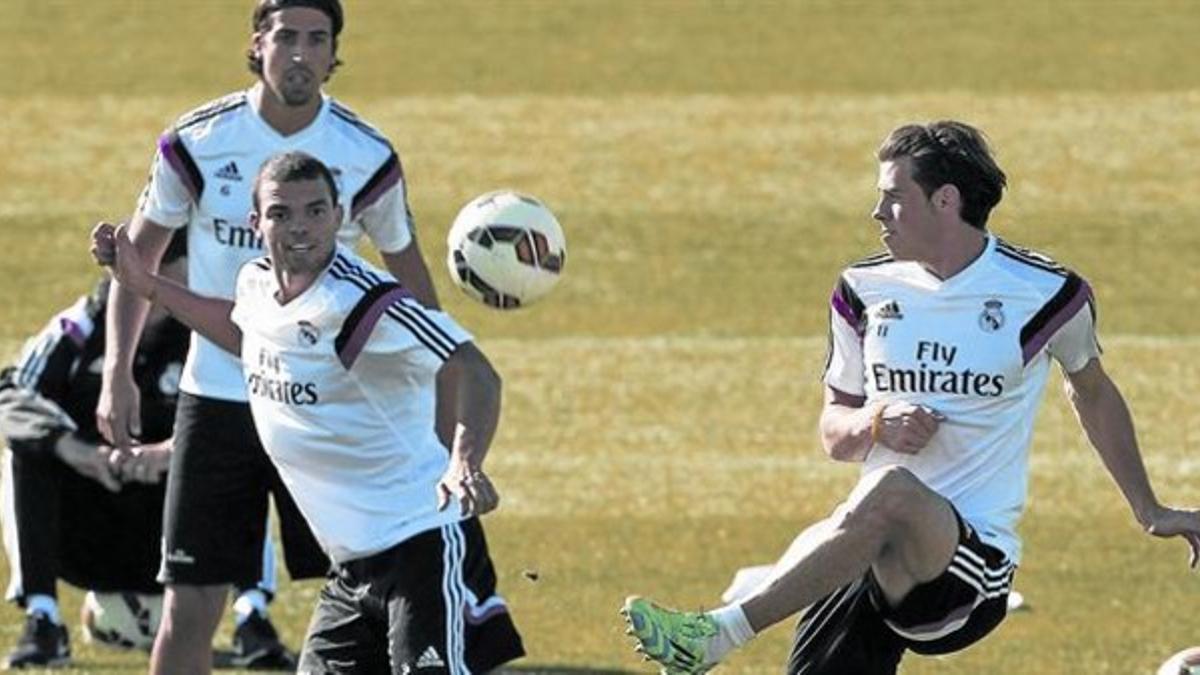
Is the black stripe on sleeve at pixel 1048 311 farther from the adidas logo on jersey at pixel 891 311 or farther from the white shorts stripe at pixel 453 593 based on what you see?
the white shorts stripe at pixel 453 593

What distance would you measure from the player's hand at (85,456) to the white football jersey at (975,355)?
401 cm

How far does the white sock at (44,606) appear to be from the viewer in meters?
12.0

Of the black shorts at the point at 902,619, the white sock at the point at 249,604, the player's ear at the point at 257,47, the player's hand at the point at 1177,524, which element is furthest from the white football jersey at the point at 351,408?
the white sock at the point at 249,604

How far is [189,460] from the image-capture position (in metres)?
10.1

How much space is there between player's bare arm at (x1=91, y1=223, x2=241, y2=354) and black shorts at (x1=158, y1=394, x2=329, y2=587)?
0.50 m

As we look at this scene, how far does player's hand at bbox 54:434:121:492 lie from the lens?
12117mm

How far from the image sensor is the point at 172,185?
10.3 m

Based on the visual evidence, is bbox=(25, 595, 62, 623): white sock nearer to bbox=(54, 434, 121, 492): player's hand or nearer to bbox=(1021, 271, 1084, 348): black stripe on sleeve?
bbox=(54, 434, 121, 492): player's hand

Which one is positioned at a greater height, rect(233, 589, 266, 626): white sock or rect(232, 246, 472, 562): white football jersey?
rect(232, 246, 472, 562): white football jersey

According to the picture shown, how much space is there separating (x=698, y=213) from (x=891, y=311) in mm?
10899

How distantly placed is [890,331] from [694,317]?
358 inches

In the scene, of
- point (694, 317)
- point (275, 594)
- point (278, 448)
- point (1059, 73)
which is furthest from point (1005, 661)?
point (1059, 73)

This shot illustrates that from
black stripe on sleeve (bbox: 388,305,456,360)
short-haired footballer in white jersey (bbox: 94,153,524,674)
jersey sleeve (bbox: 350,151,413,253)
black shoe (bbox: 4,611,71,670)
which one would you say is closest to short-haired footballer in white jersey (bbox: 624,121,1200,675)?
short-haired footballer in white jersey (bbox: 94,153,524,674)

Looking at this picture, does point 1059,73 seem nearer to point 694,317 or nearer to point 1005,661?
point 694,317
